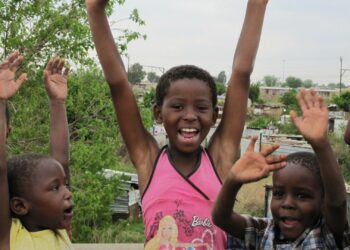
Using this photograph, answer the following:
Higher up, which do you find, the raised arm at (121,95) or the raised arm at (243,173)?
the raised arm at (121,95)

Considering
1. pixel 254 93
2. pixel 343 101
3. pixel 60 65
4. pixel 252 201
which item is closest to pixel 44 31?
pixel 60 65

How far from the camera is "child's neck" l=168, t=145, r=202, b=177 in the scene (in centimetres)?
237

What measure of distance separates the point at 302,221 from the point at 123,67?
0.94 m

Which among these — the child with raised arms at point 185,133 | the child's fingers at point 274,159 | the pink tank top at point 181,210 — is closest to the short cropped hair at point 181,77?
the child with raised arms at point 185,133

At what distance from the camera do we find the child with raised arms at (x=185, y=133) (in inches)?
89.0

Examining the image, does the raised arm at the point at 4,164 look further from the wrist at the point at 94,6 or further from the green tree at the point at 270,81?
the green tree at the point at 270,81

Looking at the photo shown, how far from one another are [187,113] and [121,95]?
0.96 feet

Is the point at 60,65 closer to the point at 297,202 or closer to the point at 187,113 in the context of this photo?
the point at 187,113

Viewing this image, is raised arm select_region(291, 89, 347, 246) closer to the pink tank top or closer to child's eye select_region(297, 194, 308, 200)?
child's eye select_region(297, 194, 308, 200)

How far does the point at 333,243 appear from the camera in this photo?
207 centimetres

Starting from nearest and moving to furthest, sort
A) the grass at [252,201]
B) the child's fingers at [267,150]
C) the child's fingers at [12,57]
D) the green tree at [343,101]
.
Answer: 1. the child's fingers at [267,150]
2. the child's fingers at [12,57]
3. the grass at [252,201]
4. the green tree at [343,101]

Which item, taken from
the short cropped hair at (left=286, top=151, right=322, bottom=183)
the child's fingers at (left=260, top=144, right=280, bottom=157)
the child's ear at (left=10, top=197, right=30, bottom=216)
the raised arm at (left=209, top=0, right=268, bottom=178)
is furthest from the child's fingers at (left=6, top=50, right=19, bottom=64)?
the short cropped hair at (left=286, top=151, right=322, bottom=183)

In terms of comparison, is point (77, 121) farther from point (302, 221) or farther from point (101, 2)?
point (302, 221)

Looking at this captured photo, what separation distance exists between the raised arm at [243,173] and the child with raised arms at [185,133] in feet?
0.51
